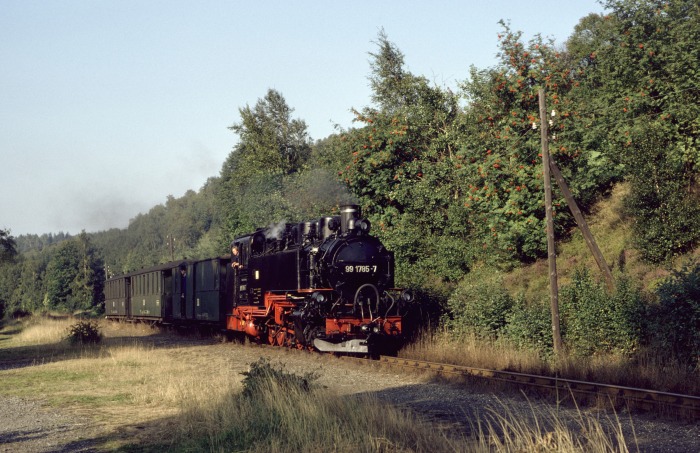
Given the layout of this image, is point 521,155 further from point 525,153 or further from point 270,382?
point 270,382

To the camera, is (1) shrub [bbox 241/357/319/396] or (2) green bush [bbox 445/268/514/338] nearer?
(1) shrub [bbox 241/357/319/396]

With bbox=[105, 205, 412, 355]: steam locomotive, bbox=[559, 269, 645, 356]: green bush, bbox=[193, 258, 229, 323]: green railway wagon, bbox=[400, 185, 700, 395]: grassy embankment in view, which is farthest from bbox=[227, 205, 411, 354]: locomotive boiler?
bbox=[193, 258, 229, 323]: green railway wagon

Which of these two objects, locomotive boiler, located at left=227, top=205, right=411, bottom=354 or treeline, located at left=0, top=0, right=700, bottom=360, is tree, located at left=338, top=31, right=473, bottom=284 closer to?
treeline, located at left=0, top=0, right=700, bottom=360

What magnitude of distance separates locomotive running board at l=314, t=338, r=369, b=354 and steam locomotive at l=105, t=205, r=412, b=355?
27mm

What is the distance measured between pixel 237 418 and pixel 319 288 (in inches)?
352

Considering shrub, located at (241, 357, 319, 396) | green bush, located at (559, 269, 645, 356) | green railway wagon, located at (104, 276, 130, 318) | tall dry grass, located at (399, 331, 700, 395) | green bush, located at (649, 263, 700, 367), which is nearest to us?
shrub, located at (241, 357, 319, 396)

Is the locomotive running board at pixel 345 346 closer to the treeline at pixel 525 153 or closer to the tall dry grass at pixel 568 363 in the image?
the tall dry grass at pixel 568 363

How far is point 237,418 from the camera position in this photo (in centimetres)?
1064

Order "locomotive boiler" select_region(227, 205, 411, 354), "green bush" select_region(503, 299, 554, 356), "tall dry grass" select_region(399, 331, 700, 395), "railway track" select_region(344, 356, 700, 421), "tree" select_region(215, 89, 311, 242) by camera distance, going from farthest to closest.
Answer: "tree" select_region(215, 89, 311, 242) → "locomotive boiler" select_region(227, 205, 411, 354) → "green bush" select_region(503, 299, 554, 356) → "tall dry grass" select_region(399, 331, 700, 395) → "railway track" select_region(344, 356, 700, 421)

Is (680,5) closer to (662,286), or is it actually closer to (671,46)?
(671,46)

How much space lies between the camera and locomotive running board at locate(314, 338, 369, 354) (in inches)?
731

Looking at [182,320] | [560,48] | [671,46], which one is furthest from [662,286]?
[560,48]

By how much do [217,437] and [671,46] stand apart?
2050 cm

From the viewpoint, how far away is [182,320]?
114 feet
